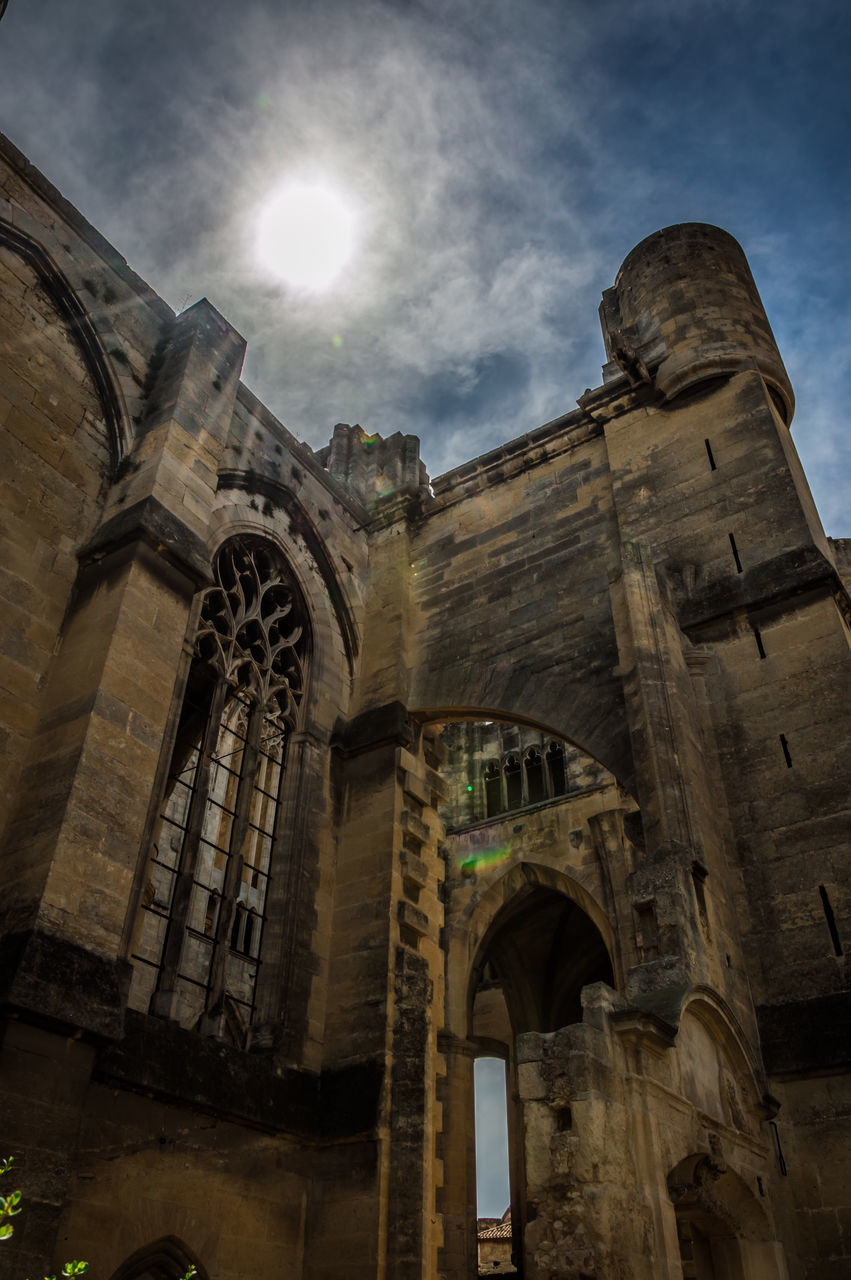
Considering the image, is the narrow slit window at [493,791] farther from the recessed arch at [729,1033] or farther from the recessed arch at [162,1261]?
the recessed arch at [162,1261]

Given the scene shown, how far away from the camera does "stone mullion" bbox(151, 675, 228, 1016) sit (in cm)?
673

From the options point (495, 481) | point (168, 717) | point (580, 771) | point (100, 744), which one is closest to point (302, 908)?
point (168, 717)

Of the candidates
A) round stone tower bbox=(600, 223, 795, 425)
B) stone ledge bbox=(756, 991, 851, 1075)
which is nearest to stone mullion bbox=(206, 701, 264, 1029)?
stone ledge bbox=(756, 991, 851, 1075)

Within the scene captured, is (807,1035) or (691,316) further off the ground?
(691,316)

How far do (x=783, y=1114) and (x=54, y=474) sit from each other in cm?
668

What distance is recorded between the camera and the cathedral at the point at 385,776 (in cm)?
524

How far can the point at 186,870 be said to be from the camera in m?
7.23

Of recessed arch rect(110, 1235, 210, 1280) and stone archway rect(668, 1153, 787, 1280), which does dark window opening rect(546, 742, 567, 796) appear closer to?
stone archway rect(668, 1153, 787, 1280)

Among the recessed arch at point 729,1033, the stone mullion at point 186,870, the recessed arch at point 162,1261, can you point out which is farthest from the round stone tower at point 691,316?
the recessed arch at point 162,1261

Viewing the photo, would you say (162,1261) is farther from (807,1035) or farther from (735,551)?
(735,551)

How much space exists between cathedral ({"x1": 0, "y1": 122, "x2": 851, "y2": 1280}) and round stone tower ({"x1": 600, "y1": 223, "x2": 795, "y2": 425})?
0.05 meters

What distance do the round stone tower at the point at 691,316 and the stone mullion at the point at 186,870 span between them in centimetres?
543

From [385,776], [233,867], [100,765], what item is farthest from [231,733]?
[100,765]

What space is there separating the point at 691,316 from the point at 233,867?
23.3 ft
